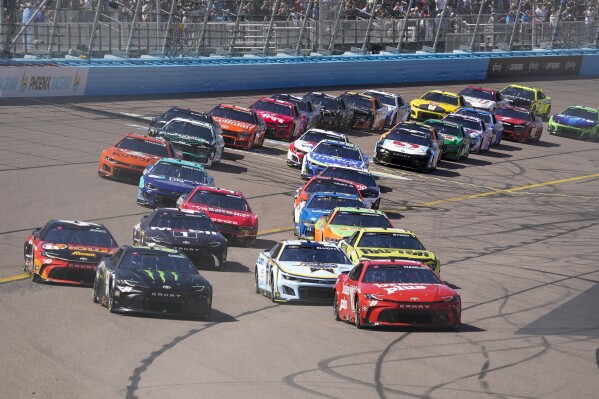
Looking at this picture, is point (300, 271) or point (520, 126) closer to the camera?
point (300, 271)

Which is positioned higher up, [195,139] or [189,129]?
[189,129]

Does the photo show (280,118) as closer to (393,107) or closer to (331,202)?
(393,107)

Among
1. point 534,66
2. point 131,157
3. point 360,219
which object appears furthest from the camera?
point 534,66

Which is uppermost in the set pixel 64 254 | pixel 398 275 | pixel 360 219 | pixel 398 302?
pixel 398 275

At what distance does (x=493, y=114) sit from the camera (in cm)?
4612

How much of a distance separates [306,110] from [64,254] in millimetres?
23141

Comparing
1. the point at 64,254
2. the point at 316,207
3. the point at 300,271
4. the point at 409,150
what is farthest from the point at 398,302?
the point at 409,150

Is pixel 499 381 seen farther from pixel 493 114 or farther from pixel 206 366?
pixel 493 114

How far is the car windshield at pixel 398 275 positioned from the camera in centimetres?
1878

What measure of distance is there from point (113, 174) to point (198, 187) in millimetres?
4725

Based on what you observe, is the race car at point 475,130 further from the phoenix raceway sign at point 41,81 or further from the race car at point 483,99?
the phoenix raceway sign at point 41,81

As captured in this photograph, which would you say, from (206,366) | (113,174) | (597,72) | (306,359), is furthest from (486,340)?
(597,72)

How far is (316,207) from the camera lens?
88.1 ft

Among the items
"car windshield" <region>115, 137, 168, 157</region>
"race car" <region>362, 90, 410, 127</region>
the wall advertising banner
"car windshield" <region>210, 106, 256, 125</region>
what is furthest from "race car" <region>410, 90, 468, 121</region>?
"car windshield" <region>115, 137, 168, 157</region>
